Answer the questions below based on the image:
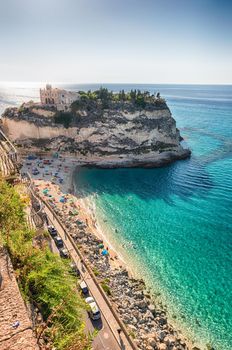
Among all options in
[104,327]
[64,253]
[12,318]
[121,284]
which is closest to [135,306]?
[121,284]

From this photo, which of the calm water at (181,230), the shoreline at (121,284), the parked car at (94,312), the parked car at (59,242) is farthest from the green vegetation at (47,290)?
the calm water at (181,230)

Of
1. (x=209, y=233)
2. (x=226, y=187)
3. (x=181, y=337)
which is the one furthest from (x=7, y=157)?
(x=226, y=187)

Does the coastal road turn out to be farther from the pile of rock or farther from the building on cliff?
the building on cliff

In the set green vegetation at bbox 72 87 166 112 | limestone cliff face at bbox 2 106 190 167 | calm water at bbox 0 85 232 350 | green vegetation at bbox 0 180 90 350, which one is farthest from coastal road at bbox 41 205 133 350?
green vegetation at bbox 72 87 166 112

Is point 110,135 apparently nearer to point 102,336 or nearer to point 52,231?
point 52,231

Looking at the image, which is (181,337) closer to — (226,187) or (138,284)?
(138,284)

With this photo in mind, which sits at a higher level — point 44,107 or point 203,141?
point 44,107
